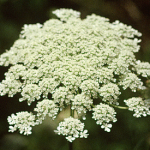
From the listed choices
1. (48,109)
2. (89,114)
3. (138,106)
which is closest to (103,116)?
(138,106)

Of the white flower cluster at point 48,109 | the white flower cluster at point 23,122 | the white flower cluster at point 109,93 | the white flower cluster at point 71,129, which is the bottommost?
the white flower cluster at point 71,129

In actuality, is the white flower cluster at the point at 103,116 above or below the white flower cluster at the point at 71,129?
above

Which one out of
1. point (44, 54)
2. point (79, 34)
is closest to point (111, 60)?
point (79, 34)

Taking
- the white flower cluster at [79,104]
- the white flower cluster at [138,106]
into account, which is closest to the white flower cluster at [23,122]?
the white flower cluster at [79,104]

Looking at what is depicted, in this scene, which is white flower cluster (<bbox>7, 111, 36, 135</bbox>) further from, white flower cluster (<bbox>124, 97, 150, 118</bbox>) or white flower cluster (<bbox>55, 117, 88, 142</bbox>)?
white flower cluster (<bbox>124, 97, 150, 118</bbox>)

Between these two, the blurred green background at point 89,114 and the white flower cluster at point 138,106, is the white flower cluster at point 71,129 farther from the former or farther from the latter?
the blurred green background at point 89,114

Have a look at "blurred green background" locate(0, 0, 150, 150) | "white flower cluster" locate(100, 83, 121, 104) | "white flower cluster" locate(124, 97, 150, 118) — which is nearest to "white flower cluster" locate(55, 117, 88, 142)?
"white flower cluster" locate(100, 83, 121, 104)
